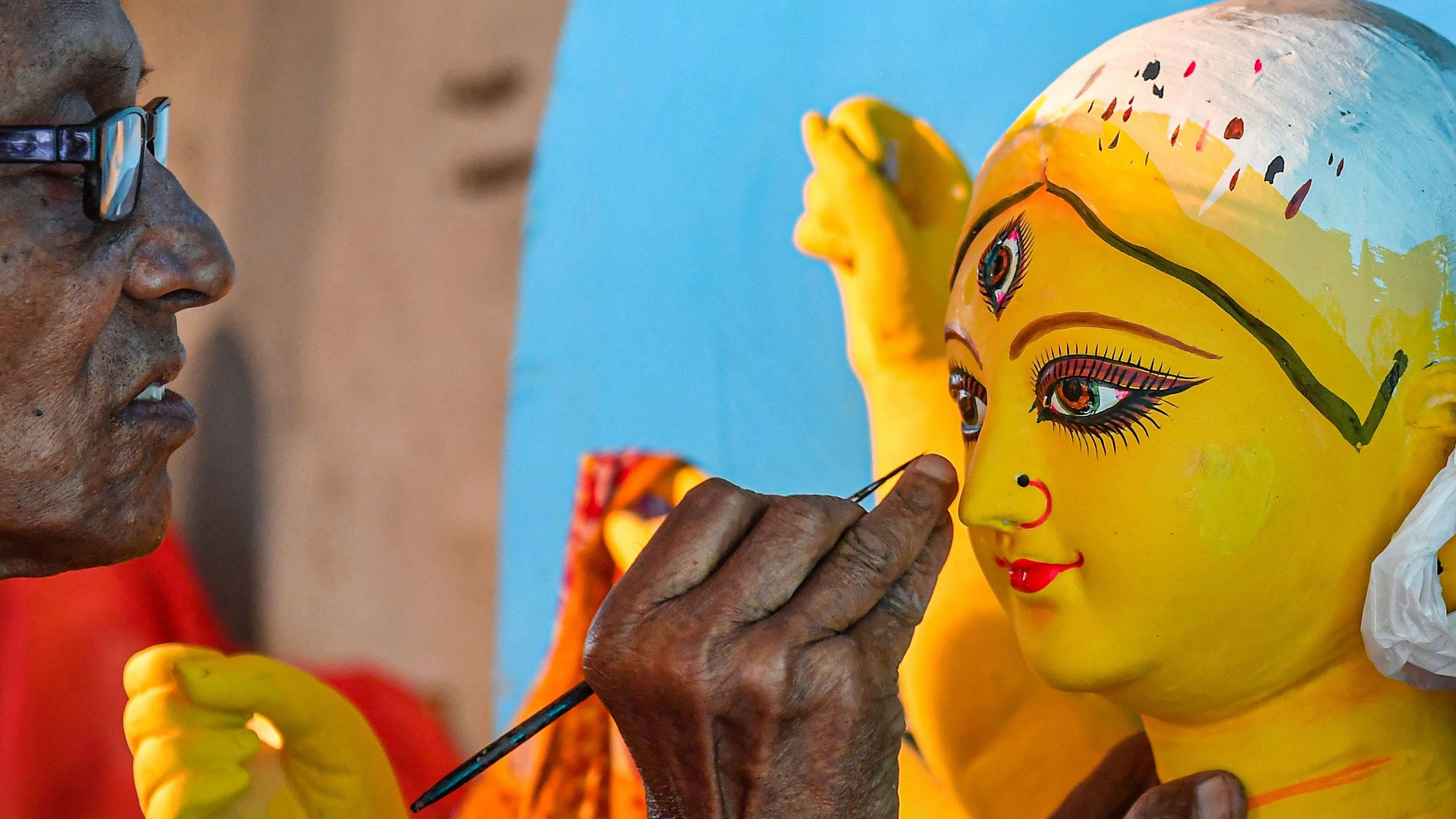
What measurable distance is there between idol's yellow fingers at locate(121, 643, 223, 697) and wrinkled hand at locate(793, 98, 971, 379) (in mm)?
771

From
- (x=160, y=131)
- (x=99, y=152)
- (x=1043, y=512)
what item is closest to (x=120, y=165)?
(x=99, y=152)

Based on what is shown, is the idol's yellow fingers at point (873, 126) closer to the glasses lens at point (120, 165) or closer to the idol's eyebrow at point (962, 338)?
the idol's eyebrow at point (962, 338)

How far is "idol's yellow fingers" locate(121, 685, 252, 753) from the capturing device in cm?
129

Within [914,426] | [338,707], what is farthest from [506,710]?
[914,426]

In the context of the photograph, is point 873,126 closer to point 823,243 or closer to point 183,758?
point 823,243

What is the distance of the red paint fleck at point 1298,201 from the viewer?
2.95 feet

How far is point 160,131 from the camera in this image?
1.19 m

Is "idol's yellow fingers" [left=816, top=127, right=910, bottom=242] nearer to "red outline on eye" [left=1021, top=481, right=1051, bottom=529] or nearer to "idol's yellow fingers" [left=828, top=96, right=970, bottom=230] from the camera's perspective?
"idol's yellow fingers" [left=828, top=96, right=970, bottom=230]

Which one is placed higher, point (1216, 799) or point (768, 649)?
point (768, 649)

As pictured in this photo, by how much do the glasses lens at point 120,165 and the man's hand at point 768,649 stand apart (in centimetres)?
52

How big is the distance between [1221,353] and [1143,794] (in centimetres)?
39

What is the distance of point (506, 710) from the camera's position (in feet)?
6.42

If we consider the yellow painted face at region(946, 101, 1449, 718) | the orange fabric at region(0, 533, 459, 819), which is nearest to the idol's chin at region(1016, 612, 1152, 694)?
the yellow painted face at region(946, 101, 1449, 718)

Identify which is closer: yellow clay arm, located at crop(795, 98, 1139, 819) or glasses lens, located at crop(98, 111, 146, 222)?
glasses lens, located at crop(98, 111, 146, 222)
